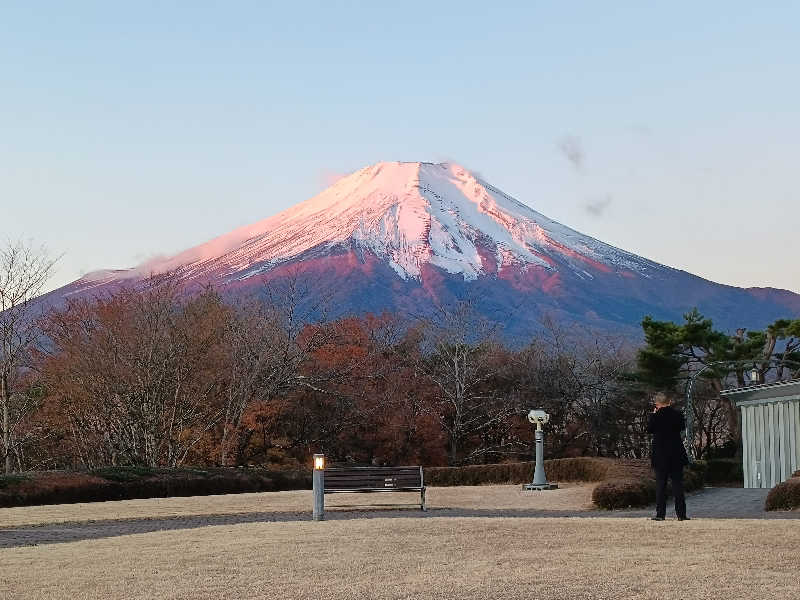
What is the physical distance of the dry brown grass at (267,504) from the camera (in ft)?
56.7

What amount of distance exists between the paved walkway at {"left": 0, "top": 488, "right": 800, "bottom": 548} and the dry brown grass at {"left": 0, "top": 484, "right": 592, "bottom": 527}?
58cm

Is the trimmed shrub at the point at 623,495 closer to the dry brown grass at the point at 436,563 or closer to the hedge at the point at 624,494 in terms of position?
the hedge at the point at 624,494

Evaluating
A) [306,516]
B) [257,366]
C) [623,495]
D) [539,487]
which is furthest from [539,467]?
[257,366]

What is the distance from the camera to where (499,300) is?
112375 millimetres

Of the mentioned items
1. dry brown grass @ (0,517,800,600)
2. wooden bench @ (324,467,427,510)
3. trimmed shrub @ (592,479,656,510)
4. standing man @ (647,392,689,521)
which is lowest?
dry brown grass @ (0,517,800,600)

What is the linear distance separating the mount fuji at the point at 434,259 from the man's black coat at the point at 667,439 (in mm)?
83021

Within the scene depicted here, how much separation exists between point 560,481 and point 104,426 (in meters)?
13.8

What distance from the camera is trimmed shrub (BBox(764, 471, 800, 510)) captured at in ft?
49.8

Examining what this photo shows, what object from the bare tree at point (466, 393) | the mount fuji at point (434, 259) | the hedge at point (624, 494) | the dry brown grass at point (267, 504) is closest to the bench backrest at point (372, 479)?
the dry brown grass at point (267, 504)

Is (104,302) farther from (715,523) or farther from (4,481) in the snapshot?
(715,523)

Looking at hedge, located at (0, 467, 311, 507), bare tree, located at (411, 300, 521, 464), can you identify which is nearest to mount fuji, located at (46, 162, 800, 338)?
bare tree, located at (411, 300, 521, 464)

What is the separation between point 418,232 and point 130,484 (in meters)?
101

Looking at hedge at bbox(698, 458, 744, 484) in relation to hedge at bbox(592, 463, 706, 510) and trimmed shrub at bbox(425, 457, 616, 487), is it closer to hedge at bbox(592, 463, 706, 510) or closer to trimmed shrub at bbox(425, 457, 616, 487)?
trimmed shrub at bbox(425, 457, 616, 487)

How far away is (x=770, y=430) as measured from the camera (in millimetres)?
25812
